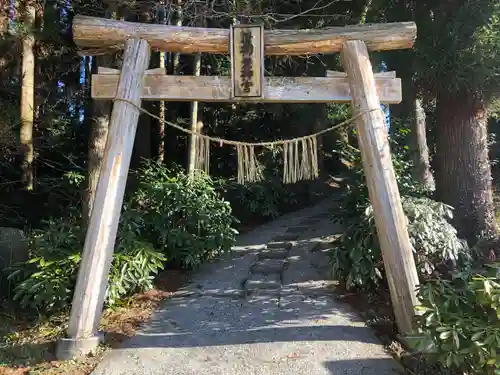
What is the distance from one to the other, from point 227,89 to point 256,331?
2.57 metres

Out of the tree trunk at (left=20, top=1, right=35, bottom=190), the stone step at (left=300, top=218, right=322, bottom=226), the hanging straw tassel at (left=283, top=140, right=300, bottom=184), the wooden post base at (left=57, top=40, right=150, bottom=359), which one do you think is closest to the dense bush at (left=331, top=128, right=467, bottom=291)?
the hanging straw tassel at (left=283, top=140, right=300, bottom=184)

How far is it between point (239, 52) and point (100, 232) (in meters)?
2.31

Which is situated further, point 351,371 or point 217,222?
point 217,222

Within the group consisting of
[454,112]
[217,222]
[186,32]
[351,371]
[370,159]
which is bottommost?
[351,371]

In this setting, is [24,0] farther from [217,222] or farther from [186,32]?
[217,222]

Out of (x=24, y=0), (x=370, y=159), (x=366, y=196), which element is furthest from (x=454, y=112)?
(x=24, y=0)

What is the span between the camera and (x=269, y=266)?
680 cm

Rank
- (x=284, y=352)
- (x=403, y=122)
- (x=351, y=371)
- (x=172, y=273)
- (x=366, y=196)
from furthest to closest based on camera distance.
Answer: (x=403, y=122) → (x=172, y=273) → (x=366, y=196) → (x=284, y=352) → (x=351, y=371)

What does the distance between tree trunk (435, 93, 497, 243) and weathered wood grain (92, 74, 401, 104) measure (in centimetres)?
211

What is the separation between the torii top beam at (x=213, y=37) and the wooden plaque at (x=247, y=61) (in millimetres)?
134

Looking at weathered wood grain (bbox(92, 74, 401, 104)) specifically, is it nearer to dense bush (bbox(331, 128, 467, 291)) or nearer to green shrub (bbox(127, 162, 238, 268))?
dense bush (bbox(331, 128, 467, 291))

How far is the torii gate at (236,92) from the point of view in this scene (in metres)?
4.30

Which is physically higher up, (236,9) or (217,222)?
(236,9)

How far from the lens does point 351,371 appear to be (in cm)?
393
